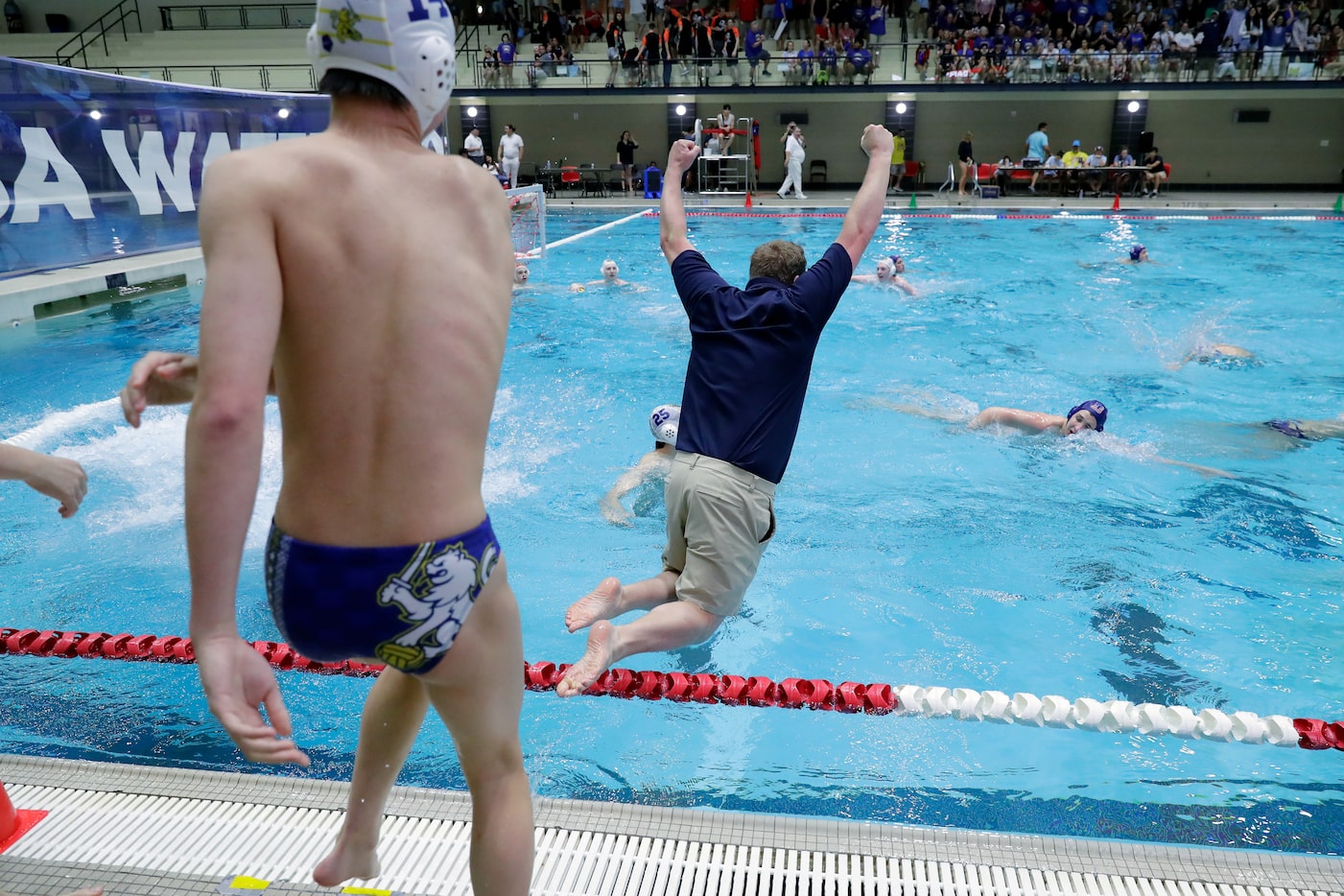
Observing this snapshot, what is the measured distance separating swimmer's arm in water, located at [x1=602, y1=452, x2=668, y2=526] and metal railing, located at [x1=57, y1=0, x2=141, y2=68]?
28.2 meters

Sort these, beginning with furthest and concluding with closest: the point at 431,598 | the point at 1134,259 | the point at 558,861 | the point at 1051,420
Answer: the point at 1134,259 < the point at 1051,420 < the point at 558,861 < the point at 431,598

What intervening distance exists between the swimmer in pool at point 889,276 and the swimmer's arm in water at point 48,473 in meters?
10.8

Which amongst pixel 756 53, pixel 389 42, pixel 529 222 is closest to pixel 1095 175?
pixel 756 53

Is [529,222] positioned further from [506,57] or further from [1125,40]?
[1125,40]

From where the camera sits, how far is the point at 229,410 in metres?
1.09

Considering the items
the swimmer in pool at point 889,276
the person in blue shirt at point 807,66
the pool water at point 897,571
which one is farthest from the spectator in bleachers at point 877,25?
the pool water at point 897,571

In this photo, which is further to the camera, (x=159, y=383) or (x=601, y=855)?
(x=601, y=855)

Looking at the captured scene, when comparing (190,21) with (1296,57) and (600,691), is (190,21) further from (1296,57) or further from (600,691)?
(600,691)

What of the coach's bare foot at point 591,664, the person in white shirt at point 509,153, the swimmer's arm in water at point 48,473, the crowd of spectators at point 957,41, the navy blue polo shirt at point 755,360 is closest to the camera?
the swimmer's arm in water at point 48,473

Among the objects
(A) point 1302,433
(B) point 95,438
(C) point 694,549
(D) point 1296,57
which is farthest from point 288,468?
(D) point 1296,57

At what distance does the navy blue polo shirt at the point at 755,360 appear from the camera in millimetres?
3008

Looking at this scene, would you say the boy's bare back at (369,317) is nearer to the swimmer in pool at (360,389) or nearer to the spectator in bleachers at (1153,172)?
the swimmer in pool at (360,389)

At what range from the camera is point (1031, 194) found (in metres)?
Result: 23.5

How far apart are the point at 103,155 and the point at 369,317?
8.85m
